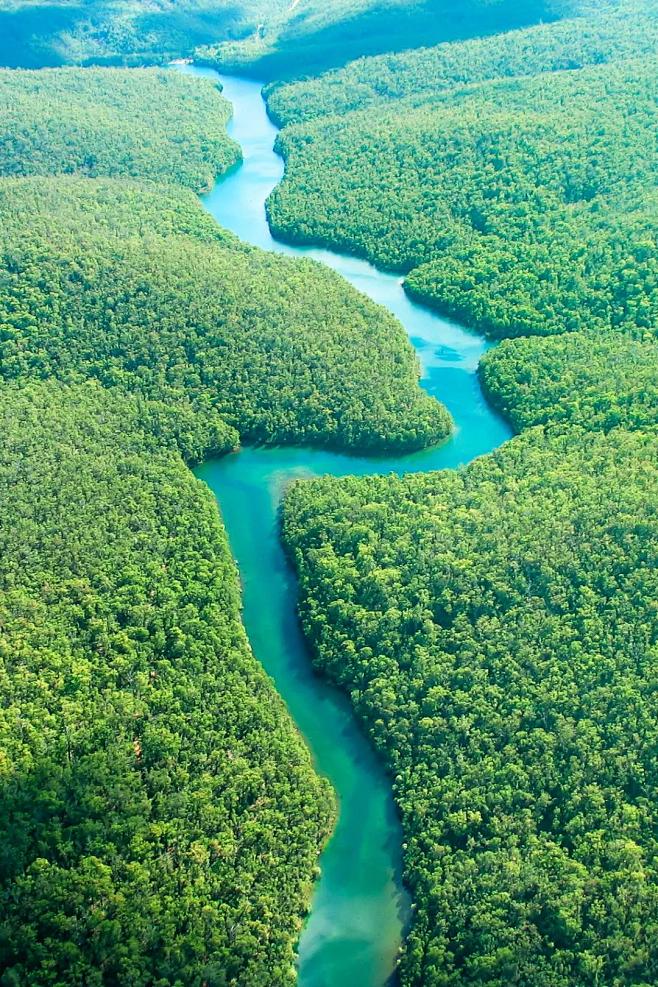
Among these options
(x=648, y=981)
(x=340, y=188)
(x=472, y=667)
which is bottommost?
(x=648, y=981)

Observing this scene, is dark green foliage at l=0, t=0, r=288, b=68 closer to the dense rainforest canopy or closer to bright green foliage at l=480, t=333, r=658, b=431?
the dense rainforest canopy

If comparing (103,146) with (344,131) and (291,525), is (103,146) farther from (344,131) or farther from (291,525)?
(291,525)

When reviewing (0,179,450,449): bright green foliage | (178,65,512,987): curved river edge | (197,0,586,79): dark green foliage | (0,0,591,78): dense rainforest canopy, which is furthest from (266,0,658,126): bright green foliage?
(0,179,450,449): bright green foliage

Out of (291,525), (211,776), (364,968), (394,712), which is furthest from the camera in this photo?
(291,525)

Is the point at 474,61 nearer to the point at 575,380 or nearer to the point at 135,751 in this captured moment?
the point at 575,380

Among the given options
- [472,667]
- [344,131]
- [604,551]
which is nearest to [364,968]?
[472,667]

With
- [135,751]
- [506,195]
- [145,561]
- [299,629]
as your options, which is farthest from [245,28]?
[135,751]

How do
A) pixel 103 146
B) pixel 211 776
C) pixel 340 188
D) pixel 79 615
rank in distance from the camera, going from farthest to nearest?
pixel 103 146, pixel 340 188, pixel 79 615, pixel 211 776
